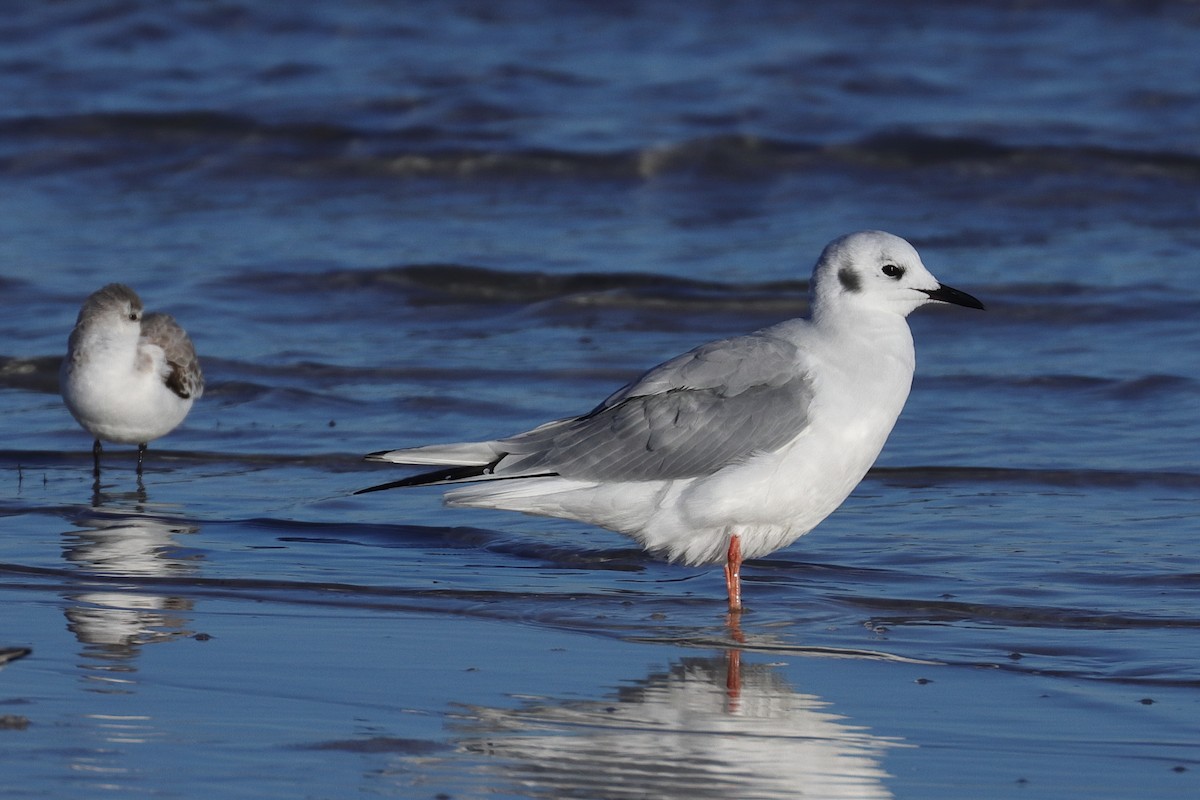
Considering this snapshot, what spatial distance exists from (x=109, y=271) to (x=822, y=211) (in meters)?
Result: 5.86

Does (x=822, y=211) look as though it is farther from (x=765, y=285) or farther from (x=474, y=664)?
(x=474, y=664)

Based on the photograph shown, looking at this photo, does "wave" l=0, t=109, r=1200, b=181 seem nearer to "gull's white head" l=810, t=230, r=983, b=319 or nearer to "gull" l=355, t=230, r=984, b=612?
"gull's white head" l=810, t=230, r=983, b=319

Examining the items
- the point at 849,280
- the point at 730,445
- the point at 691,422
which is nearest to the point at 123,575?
the point at 691,422

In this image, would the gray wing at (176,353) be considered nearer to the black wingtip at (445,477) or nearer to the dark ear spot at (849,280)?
the black wingtip at (445,477)

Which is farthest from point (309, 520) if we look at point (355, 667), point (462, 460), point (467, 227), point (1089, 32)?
point (1089, 32)

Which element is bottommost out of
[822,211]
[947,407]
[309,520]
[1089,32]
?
[309,520]

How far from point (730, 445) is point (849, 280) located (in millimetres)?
787

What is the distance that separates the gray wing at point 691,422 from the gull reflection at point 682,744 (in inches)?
43.1

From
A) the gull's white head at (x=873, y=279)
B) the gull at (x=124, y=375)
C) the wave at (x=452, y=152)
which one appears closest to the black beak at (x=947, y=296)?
the gull's white head at (x=873, y=279)

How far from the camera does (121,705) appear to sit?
488 cm

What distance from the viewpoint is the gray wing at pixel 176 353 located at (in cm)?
881

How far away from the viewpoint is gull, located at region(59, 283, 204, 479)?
28.0 feet

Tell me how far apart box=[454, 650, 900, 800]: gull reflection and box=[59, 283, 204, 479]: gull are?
4.06m

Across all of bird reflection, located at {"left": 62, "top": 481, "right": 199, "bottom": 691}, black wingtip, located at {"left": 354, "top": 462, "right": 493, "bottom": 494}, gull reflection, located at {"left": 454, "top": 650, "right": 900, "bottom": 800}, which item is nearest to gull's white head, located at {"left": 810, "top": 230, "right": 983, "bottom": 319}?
black wingtip, located at {"left": 354, "top": 462, "right": 493, "bottom": 494}
